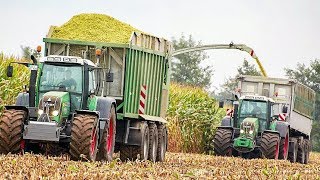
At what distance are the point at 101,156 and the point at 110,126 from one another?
80cm

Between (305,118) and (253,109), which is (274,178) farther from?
(305,118)

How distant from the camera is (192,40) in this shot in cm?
10269

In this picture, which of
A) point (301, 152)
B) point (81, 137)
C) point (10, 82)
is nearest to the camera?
point (81, 137)

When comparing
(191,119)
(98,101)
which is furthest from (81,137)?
(191,119)

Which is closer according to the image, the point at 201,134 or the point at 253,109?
the point at 253,109

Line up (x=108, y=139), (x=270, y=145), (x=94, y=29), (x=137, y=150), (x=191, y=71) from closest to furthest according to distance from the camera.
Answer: (x=108, y=139), (x=137, y=150), (x=94, y=29), (x=270, y=145), (x=191, y=71)

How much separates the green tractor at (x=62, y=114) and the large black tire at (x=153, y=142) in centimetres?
275

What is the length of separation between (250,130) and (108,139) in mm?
12077

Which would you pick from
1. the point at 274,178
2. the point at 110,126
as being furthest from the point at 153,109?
the point at 274,178

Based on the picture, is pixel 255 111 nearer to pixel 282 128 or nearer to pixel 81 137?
pixel 282 128

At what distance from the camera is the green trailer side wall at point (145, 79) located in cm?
2017

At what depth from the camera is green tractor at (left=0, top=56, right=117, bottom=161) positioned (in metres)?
16.6

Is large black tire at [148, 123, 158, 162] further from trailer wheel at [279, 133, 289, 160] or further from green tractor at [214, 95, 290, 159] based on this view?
trailer wheel at [279, 133, 289, 160]

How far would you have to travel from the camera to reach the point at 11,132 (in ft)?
54.7
